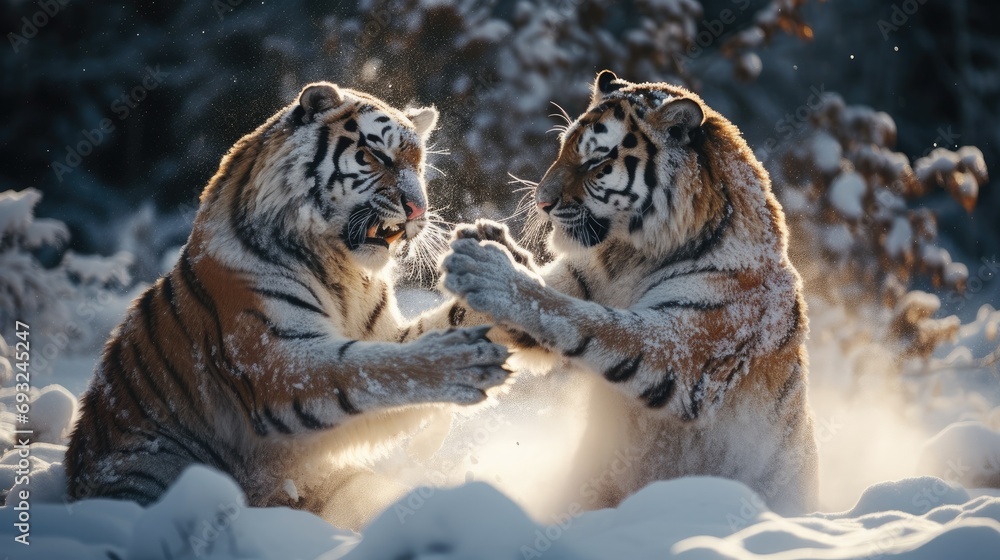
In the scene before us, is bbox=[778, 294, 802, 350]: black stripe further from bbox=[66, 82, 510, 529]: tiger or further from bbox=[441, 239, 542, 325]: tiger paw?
bbox=[66, 82, 510, 529]: tiger

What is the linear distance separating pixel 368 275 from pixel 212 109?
379cm

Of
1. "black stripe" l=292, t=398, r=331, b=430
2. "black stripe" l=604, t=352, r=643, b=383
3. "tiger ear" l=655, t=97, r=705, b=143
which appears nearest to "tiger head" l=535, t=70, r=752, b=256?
"tiger ear" l=655, t=97, r=705, b=143

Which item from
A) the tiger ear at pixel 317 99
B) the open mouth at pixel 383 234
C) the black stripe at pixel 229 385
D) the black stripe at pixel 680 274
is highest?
the black stripe at pixel 680 274

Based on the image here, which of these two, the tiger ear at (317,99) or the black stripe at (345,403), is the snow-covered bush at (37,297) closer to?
the tiger ear at (317,99)

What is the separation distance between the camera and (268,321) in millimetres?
2201

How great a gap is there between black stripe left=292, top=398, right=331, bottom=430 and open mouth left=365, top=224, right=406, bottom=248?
478 millimetres

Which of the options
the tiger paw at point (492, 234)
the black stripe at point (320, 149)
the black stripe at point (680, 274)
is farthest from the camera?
the tiger paw at point (492, 234)

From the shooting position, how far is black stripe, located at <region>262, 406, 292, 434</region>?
2172mm

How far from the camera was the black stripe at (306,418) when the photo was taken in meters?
2.13

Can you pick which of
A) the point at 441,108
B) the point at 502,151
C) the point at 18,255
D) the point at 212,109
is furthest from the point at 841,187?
the point at 18,255

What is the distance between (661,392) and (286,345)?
0.88m

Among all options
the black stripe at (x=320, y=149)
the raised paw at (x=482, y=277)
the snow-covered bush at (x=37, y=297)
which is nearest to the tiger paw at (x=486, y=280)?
the raised paw at (x=482, y=277)

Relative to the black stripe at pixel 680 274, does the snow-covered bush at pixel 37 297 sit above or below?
below

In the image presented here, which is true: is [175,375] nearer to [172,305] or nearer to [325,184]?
[172,305]
